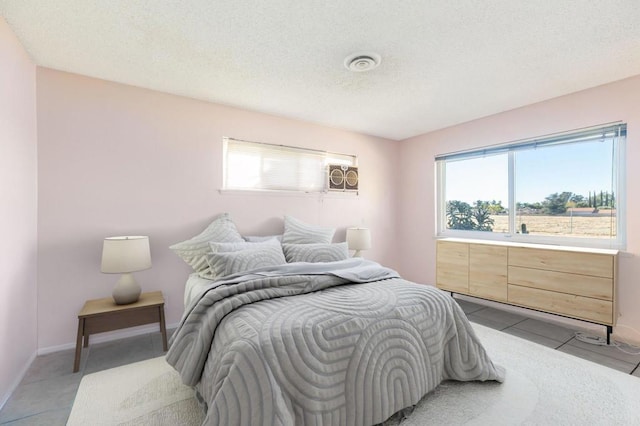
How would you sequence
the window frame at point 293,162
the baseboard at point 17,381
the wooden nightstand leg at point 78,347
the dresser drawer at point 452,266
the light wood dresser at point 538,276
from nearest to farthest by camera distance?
the baseboard at point 17,381 → the wooden nightstand leg at point 78,347 → the light wood dresser at point 538,276 → the window frame at point 293,162 → the dresser drawer at point 452,266

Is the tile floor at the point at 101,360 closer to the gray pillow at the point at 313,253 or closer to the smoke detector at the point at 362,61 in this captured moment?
the gray pillow at the point at 313,253

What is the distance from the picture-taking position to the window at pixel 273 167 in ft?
10.8

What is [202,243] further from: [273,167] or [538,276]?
[538,276]

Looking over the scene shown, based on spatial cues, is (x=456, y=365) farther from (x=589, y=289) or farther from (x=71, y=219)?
(x=71, y=219)

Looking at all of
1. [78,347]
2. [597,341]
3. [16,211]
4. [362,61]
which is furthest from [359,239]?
[16,211]

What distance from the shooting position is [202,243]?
275 cm

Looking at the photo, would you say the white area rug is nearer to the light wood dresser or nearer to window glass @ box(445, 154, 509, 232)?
the light wood dresser

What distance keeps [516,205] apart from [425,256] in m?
1.37

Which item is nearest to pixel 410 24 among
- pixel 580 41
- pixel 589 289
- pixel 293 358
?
pixel 580 41

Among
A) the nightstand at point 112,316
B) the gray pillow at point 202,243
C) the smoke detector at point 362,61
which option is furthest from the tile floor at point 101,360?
the smoke detector at point 362,61

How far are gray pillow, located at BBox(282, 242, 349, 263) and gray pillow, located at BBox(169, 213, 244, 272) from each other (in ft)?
1.79

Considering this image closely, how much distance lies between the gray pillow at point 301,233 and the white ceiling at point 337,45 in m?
1.35

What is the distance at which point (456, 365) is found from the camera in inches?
73.9

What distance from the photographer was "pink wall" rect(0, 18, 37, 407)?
180cm
